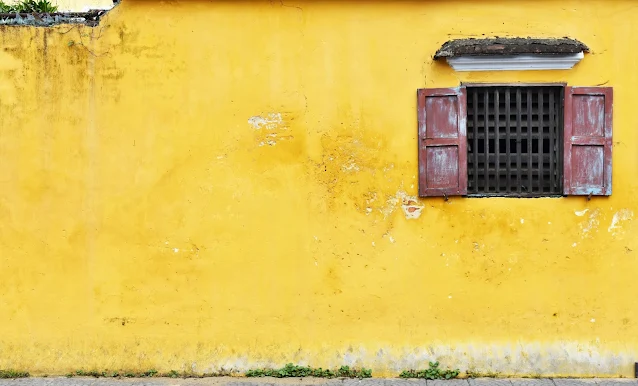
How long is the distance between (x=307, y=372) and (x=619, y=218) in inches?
125

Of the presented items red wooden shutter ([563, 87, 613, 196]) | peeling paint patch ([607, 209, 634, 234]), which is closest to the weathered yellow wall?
peeling paint patch ([607, 209, 634, 234])

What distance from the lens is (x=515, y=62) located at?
5.32m

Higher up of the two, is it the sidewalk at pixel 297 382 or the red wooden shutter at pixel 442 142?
the red wooden shutter at pixel 442 142

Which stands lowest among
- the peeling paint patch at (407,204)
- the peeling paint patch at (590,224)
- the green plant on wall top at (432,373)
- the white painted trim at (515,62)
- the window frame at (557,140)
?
the green plant on wall top at (432,373)

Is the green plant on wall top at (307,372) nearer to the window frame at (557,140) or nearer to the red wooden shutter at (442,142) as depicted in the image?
the red wooden shutter at (442,142)

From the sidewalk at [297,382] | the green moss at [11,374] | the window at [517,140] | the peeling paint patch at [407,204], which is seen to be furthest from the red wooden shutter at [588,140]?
the green moss at [11,374]

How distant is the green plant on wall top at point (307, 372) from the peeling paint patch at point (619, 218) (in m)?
2.58

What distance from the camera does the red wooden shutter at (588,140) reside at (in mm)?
5352

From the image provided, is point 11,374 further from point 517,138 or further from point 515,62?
point 515,62

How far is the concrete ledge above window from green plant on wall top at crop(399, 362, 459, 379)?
2749 mm

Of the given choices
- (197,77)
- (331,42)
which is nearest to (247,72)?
(197,77)

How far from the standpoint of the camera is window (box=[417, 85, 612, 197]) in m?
5.36

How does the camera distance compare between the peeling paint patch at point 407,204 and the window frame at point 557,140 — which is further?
the peeling paint patch at point 407,204

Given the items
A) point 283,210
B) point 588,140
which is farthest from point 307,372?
point 588,140
